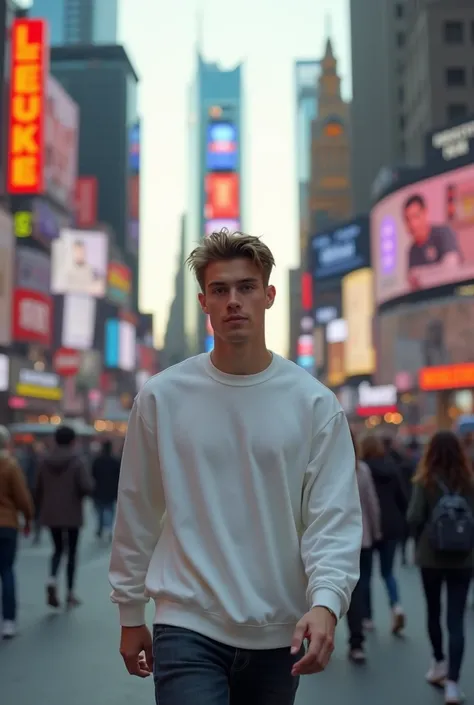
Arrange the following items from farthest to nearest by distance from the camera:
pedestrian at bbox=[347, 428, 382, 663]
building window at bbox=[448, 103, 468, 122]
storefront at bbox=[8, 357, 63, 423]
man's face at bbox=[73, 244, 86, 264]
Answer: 1. building window at bbox=[448, 103, 468, 122]
2. man's face at bbox=[73, 244, 86, 264]
3. storefront at bbox=[8, 357, 63, 423]
4. pedestrian at bbox=[347, 428, 382, 663]

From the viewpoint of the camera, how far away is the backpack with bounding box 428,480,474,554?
6109 mm

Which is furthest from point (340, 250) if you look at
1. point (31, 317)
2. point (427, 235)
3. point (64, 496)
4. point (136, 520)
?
point (136, 520)

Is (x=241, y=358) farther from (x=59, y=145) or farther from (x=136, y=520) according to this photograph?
(x=59, y=145)

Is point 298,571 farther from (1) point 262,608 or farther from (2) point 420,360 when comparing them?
(2) point 420,360

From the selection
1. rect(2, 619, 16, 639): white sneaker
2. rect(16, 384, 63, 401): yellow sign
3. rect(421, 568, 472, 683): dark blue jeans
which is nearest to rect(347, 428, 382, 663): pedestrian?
rect(421, 568, 472, 683): dark blue jeans

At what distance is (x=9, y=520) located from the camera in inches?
336

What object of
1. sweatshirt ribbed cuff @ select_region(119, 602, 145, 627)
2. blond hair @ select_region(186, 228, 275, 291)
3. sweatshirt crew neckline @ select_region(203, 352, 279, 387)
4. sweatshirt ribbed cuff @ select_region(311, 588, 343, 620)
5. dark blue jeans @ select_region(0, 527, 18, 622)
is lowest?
dark blue jeans @ select_region(0, 527, 18, 622)

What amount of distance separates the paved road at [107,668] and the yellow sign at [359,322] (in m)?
69.6

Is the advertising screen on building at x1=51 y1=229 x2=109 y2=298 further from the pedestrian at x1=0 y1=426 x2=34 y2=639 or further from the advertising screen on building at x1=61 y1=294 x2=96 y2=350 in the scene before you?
the pedestrian at x1=0 y1=426 x2=34 y2=639

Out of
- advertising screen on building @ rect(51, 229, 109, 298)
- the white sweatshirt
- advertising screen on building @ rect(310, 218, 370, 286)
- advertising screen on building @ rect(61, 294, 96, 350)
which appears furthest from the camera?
advertising screen on building @ rect(310, 218, 370, 286)

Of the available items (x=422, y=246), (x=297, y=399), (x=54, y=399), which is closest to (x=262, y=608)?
(x=297, y=399)

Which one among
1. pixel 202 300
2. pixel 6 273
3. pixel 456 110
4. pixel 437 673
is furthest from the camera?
pixel 456 110

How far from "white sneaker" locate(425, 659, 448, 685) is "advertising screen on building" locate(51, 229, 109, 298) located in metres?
66.3

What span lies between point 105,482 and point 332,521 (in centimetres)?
1575
